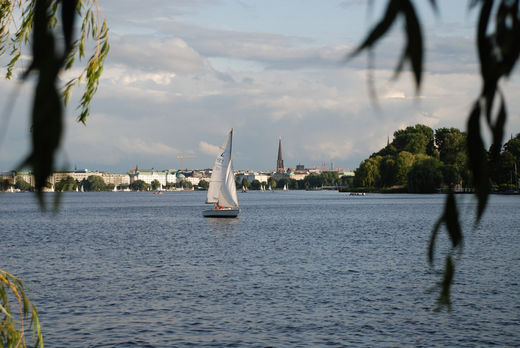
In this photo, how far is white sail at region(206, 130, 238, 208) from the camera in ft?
248

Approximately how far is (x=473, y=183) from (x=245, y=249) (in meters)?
51.5

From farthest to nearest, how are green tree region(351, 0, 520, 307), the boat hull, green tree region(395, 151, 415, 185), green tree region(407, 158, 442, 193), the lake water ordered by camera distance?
green tree region(395, 151, 415, 185), green tree region(407, 158, 442, 193), the boat hull, the lake water, green tree region(351, 0, 520, 307)

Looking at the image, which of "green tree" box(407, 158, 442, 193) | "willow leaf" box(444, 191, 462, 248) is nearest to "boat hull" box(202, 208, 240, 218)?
"willow leaf" box(444, 191, 462, 248)

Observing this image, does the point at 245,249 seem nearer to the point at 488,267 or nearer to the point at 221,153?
the point at 488,267

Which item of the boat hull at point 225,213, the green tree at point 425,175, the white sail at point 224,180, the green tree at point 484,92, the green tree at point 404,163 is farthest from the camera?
the green tree at point 404,163

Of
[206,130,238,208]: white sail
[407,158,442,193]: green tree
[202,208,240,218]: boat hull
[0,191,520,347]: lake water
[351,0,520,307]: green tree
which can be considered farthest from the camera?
[407,158,442,193]: green tree

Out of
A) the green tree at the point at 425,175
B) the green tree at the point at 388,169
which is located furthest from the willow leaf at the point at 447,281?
the green tree at the point at 388,169

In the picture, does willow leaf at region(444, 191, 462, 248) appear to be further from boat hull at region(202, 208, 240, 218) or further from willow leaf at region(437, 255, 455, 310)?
boat hull at region(202, 208, 240, 218)

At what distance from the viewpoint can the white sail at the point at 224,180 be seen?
7562cm

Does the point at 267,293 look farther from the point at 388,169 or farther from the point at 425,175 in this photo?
the point at 388,169

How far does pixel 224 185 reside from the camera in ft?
252

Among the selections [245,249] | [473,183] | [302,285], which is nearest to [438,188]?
[245,249]

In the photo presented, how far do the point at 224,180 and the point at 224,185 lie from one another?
3.01 ft

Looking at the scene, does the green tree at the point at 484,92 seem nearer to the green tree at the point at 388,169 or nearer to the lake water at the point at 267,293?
the lake water at the point at 267,293
